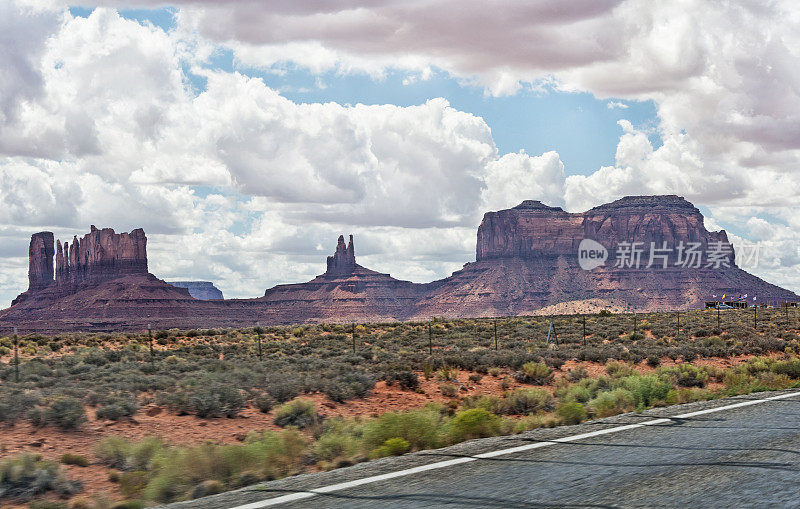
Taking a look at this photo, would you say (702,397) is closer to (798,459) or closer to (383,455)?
(798,459)

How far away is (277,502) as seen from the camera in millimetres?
6035

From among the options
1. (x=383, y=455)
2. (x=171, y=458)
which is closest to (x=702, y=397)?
(x=383, y=455)

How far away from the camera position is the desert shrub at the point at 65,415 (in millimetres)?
12547

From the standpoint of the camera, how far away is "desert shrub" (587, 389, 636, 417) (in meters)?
13.3

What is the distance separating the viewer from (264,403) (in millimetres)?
15797

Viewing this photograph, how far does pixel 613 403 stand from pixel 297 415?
6.08m

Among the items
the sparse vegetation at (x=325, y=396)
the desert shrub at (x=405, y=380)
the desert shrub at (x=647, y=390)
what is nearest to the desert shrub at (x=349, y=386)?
the sparse vegetation at (x=325, y=396)

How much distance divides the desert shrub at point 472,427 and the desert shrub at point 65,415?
656cm

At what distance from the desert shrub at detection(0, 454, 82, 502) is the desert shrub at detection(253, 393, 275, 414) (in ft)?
23.0

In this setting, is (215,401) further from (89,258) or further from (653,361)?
(89,258)

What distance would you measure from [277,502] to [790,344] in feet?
104

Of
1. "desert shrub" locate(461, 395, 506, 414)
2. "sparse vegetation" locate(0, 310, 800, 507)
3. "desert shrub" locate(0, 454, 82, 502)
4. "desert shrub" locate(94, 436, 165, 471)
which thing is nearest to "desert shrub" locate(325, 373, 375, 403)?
"sparse vegetation" locate(0, 310, 800, 507)

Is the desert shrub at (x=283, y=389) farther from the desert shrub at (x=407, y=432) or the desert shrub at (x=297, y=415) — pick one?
the desert shrub at (x=407, y=432)

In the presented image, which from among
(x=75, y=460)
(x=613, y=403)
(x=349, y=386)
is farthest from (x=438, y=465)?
(x=349, y=386)
